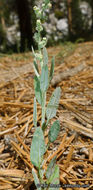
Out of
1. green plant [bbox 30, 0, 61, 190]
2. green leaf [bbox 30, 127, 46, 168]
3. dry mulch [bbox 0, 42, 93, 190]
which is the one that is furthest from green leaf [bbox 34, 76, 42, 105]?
dry mulch [bbox 0, 42, 93, 190]

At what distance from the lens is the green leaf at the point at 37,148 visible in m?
0.54

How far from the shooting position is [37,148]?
0.55 meters

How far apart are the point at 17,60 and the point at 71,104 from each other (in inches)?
63.6

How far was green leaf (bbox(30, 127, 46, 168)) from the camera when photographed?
54 centimetres

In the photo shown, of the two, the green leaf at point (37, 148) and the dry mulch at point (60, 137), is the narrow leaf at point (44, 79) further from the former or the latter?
the dry mulch at point (60, 137)

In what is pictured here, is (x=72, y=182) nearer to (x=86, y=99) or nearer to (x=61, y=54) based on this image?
(x=86, y=99)

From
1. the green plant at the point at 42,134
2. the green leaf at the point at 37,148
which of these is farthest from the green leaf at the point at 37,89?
the green leaf at the point at 37,148

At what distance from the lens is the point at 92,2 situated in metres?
7.21

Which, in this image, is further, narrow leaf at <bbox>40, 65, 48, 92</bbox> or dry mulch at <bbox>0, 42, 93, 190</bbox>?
dry mulch at <bbox>0, 42, 93, 190</bbox>

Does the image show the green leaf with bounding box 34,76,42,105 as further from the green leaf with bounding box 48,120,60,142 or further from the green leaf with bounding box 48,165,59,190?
the green leaf with bounding box 48,165,59,190

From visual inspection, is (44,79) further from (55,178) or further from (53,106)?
(55,178)

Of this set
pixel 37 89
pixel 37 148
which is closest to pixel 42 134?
pixel 37 148

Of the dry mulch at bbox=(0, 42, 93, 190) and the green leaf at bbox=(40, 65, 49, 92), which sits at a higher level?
the green leaf at bbox=(40, 65, 49, 92)

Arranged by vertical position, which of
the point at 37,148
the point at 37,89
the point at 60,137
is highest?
the point at 37,89
